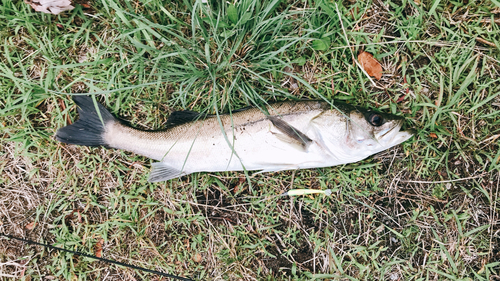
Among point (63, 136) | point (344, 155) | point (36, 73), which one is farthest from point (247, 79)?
point (36, 73)

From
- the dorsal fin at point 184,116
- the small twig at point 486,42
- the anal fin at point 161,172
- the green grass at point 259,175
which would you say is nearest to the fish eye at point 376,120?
the green grass at point 259,175

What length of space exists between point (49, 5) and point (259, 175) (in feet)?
9.00

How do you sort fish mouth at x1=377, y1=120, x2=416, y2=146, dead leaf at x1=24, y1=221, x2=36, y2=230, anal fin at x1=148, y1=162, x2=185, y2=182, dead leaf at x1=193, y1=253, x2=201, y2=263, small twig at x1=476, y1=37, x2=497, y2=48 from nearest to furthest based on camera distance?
fish mouth at x1=377, y1=120, x2=416, y2=146
small twig at x1=476, y1=37, x2=497, y2=48
anal fin at x1=148, y1=162, x2=185, y2=182
dead leaf at x1=193, y1=253, x2=201, y2=263
dead leaf at x1=24, y1=221, x2=36, y2=230

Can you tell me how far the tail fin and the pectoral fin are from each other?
1716mm

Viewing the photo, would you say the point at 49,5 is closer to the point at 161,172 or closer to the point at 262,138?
the point at 161,172

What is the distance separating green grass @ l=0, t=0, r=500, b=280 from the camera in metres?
2.90

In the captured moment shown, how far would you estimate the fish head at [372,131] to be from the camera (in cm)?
263

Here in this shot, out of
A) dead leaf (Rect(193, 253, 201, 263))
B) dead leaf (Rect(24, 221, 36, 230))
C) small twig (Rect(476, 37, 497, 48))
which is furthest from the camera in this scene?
dead leaf (Rect(24, 221, 36, 230))

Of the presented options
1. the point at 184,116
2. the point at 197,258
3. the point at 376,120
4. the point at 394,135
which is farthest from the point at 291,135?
the point at 197,258

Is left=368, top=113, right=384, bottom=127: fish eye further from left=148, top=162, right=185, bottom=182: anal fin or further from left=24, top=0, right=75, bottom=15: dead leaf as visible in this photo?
left=24, top=0, right=75, bottom=15: dead leaf

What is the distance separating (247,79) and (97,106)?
1558 millimetres

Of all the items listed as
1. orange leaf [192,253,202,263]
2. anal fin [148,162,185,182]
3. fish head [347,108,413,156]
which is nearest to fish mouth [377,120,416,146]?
fish head [347,108,413,156]

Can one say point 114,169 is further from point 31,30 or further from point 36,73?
point 31,30

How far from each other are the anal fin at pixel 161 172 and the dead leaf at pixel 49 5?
184 centimetres
